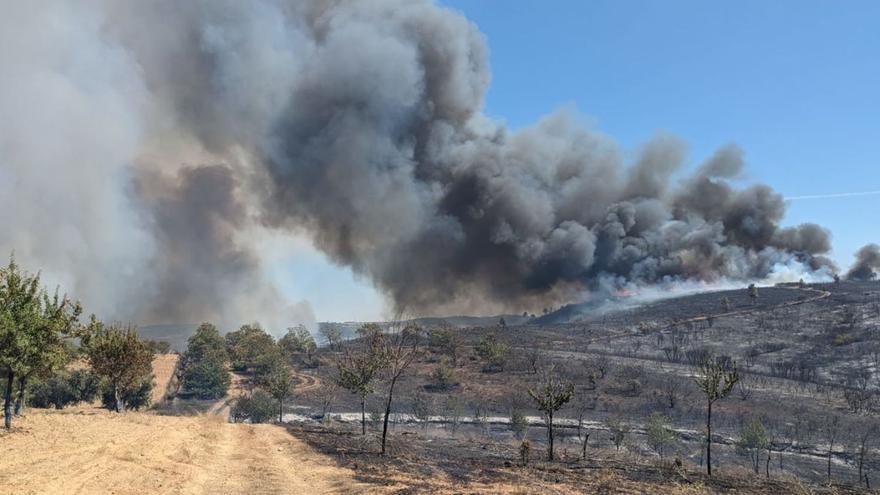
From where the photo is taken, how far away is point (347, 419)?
58.7 m

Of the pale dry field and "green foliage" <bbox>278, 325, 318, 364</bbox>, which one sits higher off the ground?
"green foliage" <bbox>278, 325, 318, 364</bbox>

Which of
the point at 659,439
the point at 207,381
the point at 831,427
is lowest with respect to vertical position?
the point at 831,427

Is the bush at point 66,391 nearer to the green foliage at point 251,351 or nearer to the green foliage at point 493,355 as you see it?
the green foliage at point 251,351

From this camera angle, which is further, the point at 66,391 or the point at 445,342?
the point at 445,342

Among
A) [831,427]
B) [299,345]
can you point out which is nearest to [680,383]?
[831,427]

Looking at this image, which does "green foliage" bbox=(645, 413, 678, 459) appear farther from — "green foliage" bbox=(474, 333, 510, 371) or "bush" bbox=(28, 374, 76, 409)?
"bush" bbox=(28, 374, 76, 409)

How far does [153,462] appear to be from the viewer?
67.7ft

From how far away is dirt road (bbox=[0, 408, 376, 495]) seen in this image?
56.7ft

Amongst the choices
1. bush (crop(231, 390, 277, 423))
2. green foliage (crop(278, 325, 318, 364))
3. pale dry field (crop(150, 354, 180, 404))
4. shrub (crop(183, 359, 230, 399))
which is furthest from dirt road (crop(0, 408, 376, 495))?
green foliage (crop(278, 325, 318, 364))

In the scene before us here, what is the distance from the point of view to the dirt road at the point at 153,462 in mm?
17297

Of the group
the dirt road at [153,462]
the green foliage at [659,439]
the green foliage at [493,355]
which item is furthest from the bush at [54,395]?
the green foliage at [659,439]

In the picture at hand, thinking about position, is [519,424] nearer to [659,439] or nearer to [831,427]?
[659,439]

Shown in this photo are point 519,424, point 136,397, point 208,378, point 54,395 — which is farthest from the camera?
point 208,378

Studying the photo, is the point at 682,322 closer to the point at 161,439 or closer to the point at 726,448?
the point at 726,448
